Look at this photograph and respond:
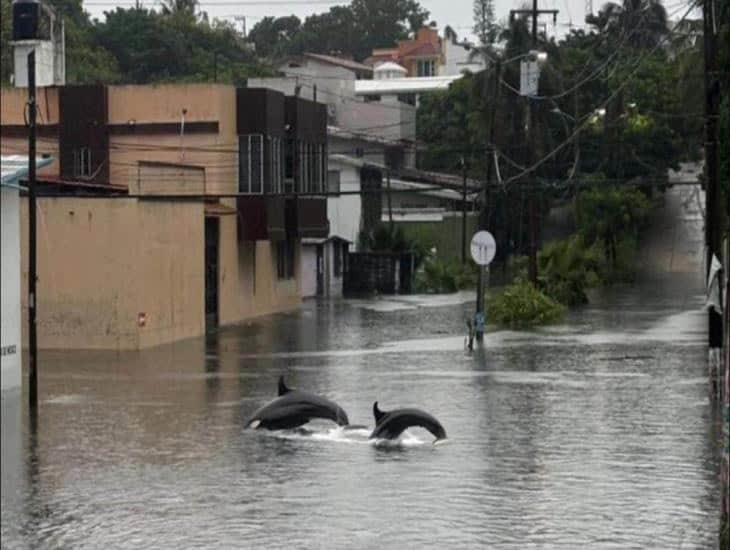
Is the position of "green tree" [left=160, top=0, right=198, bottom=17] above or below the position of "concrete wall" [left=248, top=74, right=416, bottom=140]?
above

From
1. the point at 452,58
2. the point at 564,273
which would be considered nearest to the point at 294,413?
the point at 564,273

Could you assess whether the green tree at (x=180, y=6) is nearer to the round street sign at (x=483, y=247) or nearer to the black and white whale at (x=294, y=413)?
the round street sign at (x=483, y=247)

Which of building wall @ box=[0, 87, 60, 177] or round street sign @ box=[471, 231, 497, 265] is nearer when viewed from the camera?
round street sign @ box=[471, 231, 497, 265]

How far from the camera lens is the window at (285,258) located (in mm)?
56125

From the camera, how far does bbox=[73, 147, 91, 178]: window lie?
50338 mm

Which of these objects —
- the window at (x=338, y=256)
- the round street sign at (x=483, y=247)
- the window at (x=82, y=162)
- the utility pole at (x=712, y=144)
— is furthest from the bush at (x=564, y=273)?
the utility pole at (x=712, y=144)

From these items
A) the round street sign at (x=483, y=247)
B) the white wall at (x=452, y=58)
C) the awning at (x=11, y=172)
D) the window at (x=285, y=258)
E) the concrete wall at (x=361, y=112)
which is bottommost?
the window at (x=285, y=258)

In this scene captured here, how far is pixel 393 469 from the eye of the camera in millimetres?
19734

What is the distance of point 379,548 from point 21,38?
5477mm

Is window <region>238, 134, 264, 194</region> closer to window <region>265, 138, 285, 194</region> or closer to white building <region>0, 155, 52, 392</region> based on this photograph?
window <region>265, 138, 285, 194</region>

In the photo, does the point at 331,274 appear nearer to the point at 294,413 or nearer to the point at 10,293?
the point at 294,413

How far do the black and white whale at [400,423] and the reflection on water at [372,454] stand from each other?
0.72 feet

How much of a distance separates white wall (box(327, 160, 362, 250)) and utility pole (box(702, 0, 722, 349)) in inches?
1650

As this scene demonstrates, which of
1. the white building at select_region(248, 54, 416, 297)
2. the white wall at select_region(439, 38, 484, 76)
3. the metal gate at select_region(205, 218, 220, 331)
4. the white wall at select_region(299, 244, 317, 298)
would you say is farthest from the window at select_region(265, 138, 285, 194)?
the white wall at select_region(439, 38, 484, 76)
